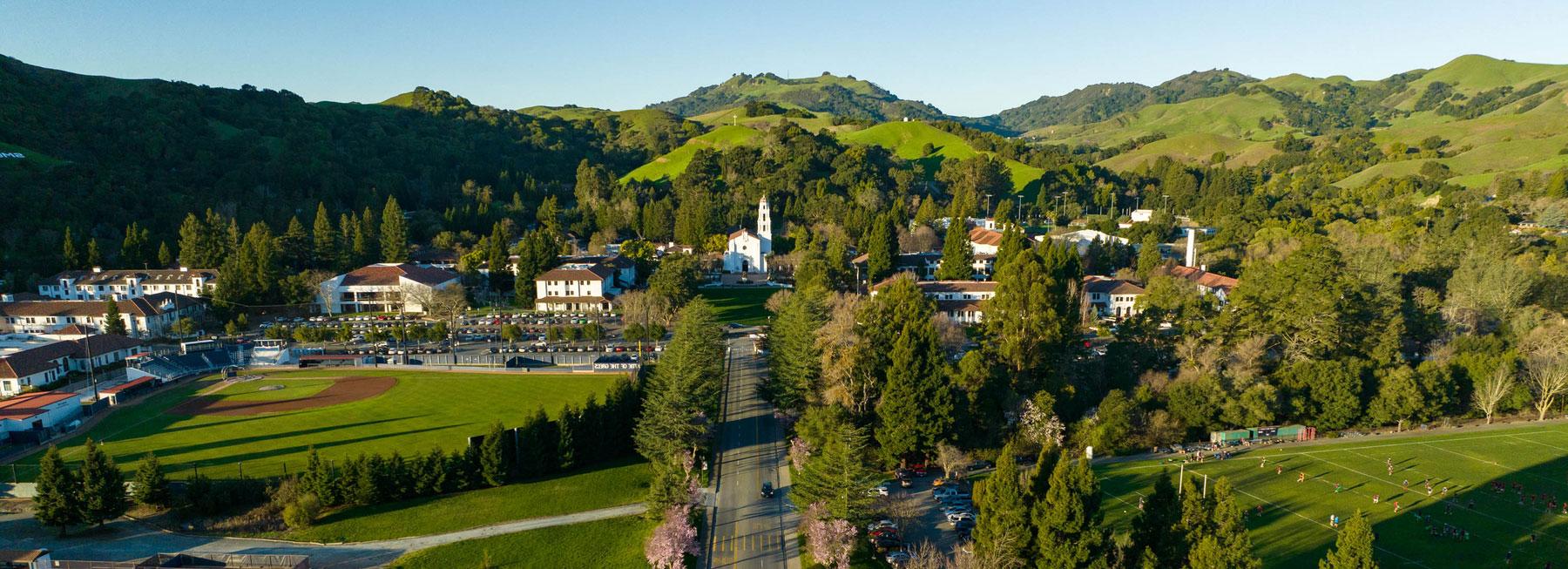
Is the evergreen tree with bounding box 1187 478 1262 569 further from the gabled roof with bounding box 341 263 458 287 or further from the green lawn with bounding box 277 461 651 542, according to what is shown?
the gabled roof with bounding box 341 263 458 287

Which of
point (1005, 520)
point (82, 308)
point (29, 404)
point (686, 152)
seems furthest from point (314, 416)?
point (686, 152)

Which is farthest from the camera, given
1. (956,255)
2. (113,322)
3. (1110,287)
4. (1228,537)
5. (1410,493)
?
(956,255)

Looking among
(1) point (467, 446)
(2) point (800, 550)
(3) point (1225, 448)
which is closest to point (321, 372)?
(1) point (467, 446)

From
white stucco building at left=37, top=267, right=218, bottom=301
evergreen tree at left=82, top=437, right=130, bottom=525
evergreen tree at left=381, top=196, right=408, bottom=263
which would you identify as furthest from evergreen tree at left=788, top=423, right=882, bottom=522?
evergreen tree at left=381, top=196, right=408, bottom=263

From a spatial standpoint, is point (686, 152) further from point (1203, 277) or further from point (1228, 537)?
point (1228, 537)

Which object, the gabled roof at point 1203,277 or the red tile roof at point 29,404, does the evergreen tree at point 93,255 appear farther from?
the gabled roof at point 1203,277

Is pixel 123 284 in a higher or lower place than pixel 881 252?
higher
